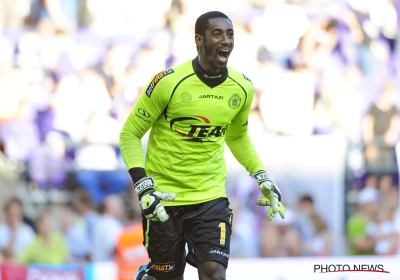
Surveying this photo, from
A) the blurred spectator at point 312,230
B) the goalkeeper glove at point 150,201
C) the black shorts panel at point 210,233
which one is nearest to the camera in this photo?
the goalkeeper glove at point 150,201

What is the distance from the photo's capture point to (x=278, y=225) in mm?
10539

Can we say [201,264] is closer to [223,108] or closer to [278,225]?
[223,108]

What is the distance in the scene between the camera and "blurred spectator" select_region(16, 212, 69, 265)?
Answer: 10086 millimetres

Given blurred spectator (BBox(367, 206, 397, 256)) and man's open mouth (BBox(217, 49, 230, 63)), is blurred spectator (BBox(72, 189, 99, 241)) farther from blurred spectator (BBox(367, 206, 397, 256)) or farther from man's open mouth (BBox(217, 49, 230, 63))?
man's open mouth (BBox(217, 49, 230, 63))

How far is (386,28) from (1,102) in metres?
5.56

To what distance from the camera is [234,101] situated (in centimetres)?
572

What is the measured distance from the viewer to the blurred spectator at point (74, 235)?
10.2m

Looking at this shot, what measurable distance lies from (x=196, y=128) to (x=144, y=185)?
574 millimetres

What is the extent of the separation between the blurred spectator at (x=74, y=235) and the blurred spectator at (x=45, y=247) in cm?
8

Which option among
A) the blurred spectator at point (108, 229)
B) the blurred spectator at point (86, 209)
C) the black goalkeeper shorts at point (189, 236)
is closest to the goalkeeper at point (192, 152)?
the black goalkeeper shorts at point (189, 236)

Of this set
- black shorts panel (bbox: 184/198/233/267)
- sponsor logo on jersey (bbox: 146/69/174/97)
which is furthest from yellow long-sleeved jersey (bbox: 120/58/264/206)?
black shorts panel (bbox: 184/198/233/267)

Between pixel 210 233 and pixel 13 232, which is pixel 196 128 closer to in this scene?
pixel 210 233

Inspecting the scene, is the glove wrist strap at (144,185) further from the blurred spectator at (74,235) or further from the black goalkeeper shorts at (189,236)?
the blurred spectator at (74,235)

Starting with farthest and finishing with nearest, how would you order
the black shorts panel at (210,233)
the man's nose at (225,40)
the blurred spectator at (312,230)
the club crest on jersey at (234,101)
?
the blurred spectator at (312,230), the club crest on jersey at (234,101), the black shorts panel at (210,233), the man's nose at (225,40)
